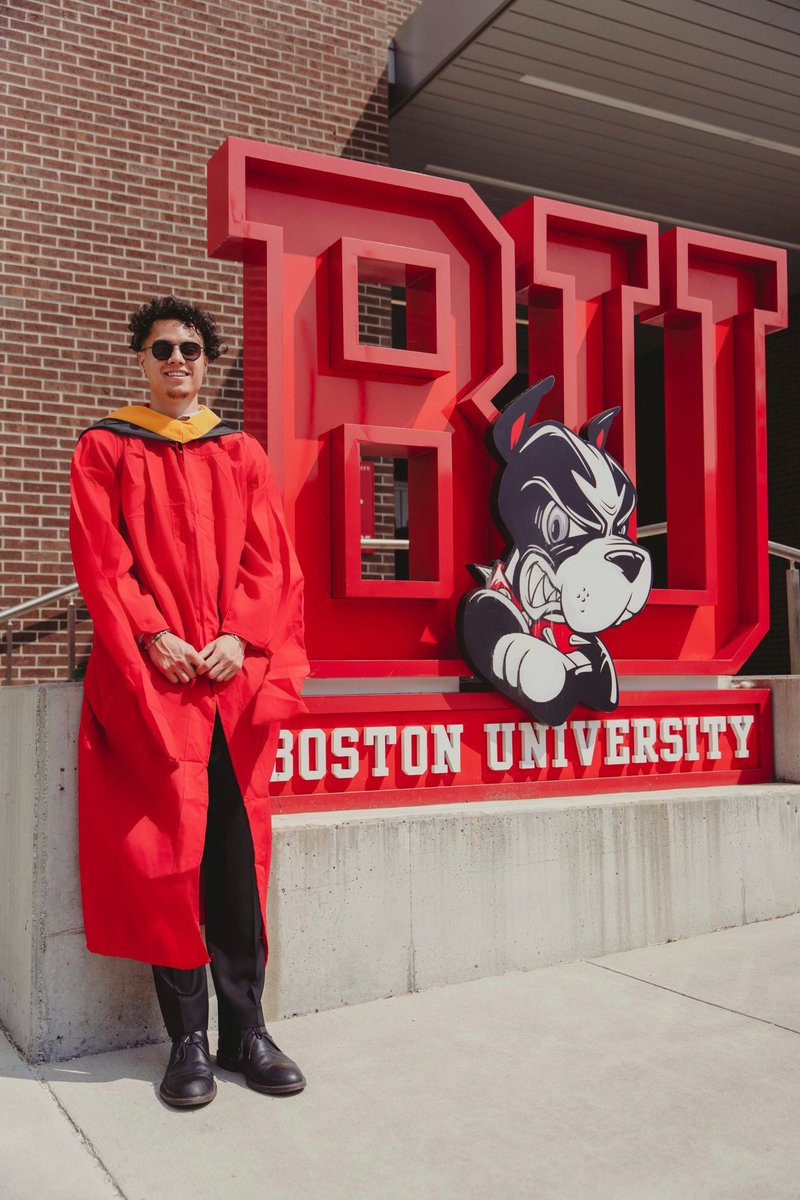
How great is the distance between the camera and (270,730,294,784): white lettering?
13.6 ft

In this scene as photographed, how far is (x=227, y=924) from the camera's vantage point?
3.24m

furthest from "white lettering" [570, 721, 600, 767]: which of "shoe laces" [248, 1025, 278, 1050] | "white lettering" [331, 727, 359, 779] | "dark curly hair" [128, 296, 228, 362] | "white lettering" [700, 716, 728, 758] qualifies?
"dark curly hair" [128, 296, 228, 362]

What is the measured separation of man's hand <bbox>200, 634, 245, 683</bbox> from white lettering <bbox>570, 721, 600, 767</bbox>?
2.01 m

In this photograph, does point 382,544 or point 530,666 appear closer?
point 530,666

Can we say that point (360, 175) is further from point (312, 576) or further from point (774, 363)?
point (774, 363)

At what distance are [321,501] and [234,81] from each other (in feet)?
14.8

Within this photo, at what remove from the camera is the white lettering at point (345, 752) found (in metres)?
4.28

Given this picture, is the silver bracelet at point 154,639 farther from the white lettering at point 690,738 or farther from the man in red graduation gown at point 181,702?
the white lettering at point 690,738

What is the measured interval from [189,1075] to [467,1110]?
75cm

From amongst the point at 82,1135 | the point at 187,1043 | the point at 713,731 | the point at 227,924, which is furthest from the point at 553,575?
the point at 82,1135

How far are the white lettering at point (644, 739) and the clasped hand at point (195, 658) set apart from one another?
2.31m

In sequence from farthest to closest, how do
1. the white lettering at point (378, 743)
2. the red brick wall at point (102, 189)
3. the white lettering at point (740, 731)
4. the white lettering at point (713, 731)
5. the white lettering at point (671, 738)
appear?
the red brick wall at point (102, 189)
the white lettering at point (740, 731)
the white lettering at point (713, 731)
the white lettering at point (671, 738)
the white lettering at point (378, 743)

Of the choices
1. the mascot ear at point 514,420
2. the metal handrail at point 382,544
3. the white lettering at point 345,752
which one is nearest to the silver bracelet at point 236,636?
the white lettering at point 345,752

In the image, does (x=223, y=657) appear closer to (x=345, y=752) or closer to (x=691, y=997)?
(x=345, y=752)
